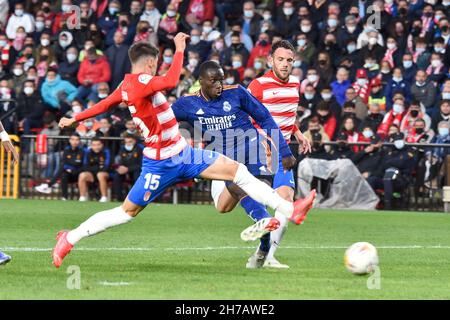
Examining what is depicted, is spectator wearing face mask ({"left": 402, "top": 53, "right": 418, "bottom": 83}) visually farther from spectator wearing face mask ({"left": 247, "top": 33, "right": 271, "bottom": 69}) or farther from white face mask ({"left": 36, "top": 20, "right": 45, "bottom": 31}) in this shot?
white face mask ({"left": 36, "top": 20, "right": 45, "bottom": 31})

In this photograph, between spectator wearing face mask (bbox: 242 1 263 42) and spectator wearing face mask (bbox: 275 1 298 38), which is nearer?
spectator wearing face mask (bbox: 275 1 298 38)

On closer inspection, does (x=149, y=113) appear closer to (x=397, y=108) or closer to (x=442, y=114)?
(x=442, y=114)

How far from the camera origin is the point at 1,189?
24.9 m

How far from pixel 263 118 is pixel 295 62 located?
13638 mm

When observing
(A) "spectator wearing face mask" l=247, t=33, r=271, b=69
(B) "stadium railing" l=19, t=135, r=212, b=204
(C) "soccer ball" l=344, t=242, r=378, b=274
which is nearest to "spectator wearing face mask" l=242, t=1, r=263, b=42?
(A) "spectator wearing face mask" l=247, t=33, r=271, b=69

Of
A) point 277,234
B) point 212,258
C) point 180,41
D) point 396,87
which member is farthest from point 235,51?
point 180,41

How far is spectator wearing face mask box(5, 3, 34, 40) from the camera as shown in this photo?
29828 mm

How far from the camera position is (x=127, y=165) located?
2408cm

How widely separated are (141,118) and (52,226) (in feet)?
21.2

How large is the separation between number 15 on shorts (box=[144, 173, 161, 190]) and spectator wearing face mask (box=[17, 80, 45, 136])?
16.0 meters

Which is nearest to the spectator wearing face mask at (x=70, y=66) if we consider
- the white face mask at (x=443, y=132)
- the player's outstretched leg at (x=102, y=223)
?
the white face mask at (x=443, y=132)

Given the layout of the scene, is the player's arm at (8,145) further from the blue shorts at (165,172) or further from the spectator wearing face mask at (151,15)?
the spectator wearing face mask at (151,15)
